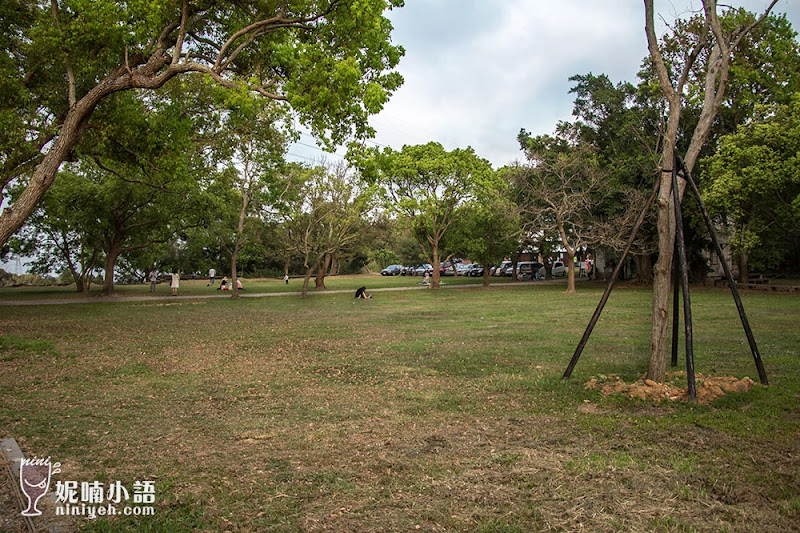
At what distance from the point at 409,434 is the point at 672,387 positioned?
362cm

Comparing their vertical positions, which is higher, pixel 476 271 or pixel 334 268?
pixel 334 268

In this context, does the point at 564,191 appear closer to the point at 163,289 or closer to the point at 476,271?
the point at 163,289

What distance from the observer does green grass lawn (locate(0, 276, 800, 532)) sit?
12.0 ft

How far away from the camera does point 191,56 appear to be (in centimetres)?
1129

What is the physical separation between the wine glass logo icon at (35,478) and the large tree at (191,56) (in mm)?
6375

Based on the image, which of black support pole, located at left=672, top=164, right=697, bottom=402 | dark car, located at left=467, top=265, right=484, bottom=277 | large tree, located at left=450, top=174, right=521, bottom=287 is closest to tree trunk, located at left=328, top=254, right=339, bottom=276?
dark car, located at left=467, top=265, right=484, bottom=277

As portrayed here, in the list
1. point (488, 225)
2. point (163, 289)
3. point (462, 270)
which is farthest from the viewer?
point (462, 270)

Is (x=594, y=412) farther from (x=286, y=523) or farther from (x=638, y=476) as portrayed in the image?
(x=286, y=523)

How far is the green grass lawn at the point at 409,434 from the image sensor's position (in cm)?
366

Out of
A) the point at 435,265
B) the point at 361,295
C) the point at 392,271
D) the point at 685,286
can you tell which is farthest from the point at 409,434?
the point at 392,271

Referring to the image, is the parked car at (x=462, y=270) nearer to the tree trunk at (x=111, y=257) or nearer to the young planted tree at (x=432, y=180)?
the young planted tree at (x=432, y=180)

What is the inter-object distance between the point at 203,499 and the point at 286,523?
798 mm

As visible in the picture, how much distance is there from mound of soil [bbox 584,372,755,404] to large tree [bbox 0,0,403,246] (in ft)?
23.0

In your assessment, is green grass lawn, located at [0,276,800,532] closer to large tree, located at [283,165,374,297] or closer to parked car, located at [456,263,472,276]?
large tree, located at [283,165,374,297]
